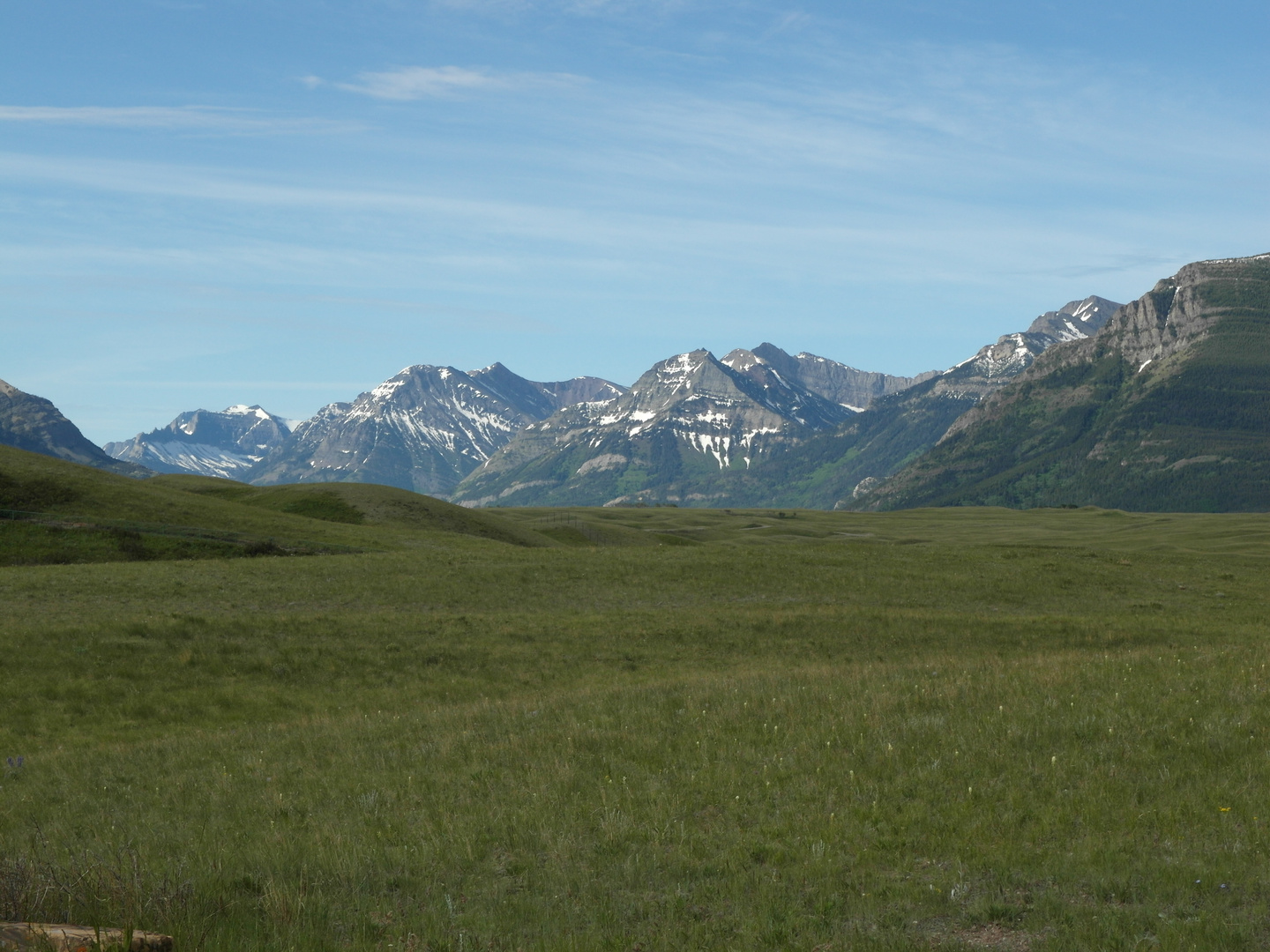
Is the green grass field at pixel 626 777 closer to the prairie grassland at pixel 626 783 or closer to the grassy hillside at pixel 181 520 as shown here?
the prairie grassland at pixel 626 783

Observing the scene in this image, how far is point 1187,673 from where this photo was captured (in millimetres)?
21906

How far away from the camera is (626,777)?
1652 centimetres

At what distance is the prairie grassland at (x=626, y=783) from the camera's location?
1099 cm

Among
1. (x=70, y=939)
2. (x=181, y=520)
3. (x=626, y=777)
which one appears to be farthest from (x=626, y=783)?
(x=181, y=520)

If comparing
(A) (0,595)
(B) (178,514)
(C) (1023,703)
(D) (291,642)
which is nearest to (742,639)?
(D) (291,642)

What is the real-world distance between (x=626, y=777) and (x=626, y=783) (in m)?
0.41

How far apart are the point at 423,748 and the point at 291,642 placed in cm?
1729

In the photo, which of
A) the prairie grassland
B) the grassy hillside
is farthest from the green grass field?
the grassy hillside

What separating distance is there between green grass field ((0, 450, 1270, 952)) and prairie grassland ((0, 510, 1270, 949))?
71 millimetres

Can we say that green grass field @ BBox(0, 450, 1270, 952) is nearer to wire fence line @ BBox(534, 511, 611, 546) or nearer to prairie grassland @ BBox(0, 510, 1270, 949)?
prairie grassland @ BBox(0, 510, 1270, 949)

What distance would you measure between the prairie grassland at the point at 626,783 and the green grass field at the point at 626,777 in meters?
0.07

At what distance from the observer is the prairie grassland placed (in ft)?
36.1

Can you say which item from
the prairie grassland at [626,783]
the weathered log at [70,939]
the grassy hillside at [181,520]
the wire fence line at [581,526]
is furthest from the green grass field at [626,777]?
the wire fence line at [581,526]

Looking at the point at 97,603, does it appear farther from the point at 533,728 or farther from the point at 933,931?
the point at 933,931
